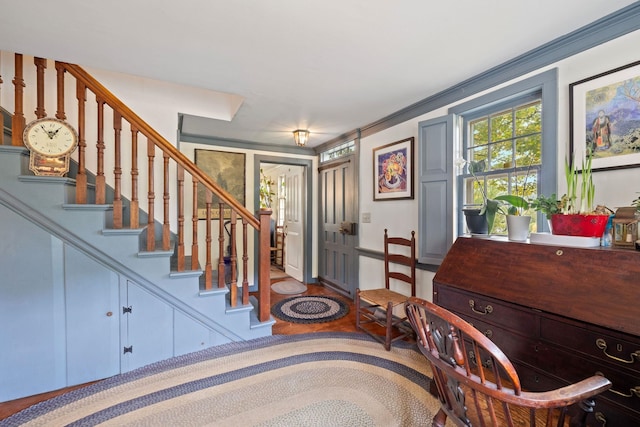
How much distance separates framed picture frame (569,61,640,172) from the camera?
1457mm

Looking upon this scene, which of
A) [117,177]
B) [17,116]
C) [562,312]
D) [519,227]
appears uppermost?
[17,116]

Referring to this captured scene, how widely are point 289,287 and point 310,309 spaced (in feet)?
3.45

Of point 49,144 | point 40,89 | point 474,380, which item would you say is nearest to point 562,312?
point 474,380

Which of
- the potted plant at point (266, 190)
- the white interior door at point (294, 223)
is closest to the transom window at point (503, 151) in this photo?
the white interior door at point (294, 223)

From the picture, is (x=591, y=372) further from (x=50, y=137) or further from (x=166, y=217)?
(x=50, y=137)

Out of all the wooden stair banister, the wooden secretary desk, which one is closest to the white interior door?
the wooden stair banister

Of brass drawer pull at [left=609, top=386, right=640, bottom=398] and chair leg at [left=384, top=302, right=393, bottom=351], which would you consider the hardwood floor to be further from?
brass drawer pull at [left=609, top=386, right=640, bottom=398]

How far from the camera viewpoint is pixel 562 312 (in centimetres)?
123

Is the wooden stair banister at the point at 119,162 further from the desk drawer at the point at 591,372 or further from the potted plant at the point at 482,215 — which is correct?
the desk drawer at the point at 591,372

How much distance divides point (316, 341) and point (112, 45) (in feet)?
8.90

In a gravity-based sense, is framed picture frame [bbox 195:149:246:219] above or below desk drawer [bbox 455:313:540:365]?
above

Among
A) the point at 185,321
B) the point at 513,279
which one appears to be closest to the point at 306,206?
the point at 185,321

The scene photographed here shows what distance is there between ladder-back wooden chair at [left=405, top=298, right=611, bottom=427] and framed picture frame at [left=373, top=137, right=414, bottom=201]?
78.9 inches

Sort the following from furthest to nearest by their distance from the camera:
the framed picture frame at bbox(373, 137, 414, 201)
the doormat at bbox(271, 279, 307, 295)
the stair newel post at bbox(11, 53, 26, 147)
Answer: the doormat at bbox(271, 279, 307, 295)
the framed picture frame at bbox(373, 137, 414, 201)
the stair newel post at bbox(11, 53, 26, 147)
